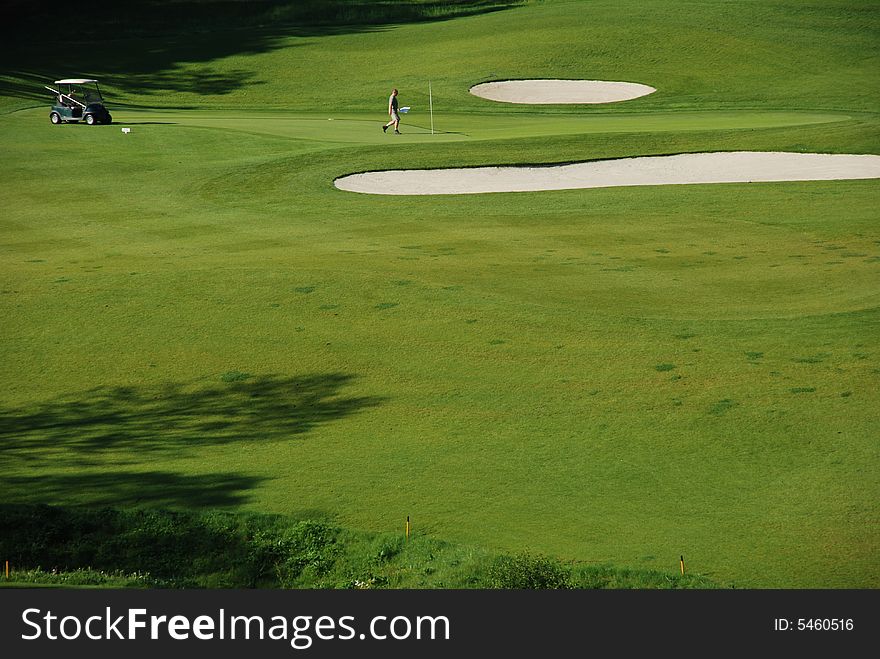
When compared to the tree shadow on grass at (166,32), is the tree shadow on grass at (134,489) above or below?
below

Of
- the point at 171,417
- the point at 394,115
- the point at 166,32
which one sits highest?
the point at 166,32

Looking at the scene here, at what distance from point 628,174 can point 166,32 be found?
44252 mm

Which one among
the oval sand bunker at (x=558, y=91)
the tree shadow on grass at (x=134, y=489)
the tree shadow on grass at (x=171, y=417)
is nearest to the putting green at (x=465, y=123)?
the oval sand bunker at (x=558, y=91)

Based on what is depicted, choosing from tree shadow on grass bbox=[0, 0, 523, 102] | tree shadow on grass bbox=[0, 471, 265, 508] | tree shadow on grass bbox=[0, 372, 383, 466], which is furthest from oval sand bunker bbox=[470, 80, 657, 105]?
tree shadow on grass bbox=[0, 471, 265, 508]

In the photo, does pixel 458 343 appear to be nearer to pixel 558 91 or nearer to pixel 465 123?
pixel 465 123

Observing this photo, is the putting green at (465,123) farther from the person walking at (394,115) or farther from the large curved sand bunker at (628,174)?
the large curved sand bunker at (628,174)

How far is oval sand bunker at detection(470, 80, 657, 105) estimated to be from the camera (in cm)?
4566

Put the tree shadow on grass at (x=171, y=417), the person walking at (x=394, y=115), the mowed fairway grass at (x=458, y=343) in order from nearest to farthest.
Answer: the mowed fairway grass at (x=458, y=343) → the tree shadow on grass at (x=171, y=417) → the person walking at (x=394, y=115)

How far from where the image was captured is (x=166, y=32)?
64375mm

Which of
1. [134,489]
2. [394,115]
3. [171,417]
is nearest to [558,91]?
[394,115]

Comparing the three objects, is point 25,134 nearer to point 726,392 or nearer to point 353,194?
point 353,194

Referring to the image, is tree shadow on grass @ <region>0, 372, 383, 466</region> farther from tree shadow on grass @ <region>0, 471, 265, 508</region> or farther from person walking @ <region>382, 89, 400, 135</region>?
person walking @ <region>382, 89, 400, 135</region>

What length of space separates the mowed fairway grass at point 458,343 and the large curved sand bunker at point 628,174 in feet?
2.45

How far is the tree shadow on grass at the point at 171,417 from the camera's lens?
38.3 ft
